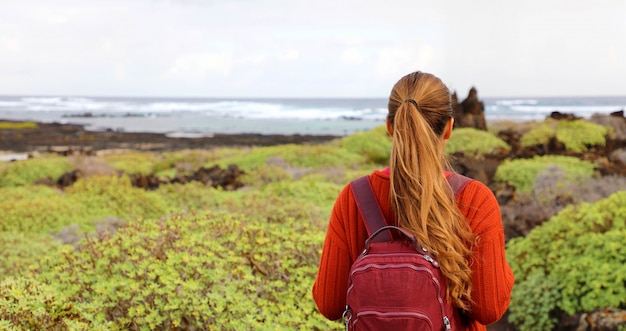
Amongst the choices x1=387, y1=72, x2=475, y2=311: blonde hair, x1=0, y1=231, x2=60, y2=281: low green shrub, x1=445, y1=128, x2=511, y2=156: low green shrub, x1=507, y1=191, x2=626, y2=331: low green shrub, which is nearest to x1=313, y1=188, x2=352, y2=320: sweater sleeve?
x1=387, y1=72, x2=475, y2=311: blonde hair

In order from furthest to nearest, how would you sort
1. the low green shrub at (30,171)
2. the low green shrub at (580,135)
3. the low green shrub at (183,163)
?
the low green shrub at (183,163), the low green shrub at (580,135), the low green shrub at (30,171)

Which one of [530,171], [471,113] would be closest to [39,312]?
[530,171]

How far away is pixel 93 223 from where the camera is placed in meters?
8.41

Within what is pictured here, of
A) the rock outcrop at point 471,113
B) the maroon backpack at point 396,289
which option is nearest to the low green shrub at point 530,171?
the rock outcrop at point 471,113

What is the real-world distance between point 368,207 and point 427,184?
0.24 meters

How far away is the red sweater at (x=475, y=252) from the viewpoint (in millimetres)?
2186

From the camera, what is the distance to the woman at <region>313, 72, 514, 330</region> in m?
2.11

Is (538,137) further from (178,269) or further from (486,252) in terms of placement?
(486,252)

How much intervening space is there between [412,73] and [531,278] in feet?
14.6

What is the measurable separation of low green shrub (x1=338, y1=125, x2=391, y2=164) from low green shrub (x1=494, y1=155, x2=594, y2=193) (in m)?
5.66

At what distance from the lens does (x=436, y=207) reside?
212 centimetres

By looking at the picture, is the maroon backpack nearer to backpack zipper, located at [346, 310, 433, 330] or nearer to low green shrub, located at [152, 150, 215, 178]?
backpack zipper, located at [346, 310, 433, 330]

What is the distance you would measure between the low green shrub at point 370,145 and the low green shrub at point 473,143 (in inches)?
76.5

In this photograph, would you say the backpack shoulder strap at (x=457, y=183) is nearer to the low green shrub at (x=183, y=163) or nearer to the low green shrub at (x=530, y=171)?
the low green shrub at (x=530, y=171)
